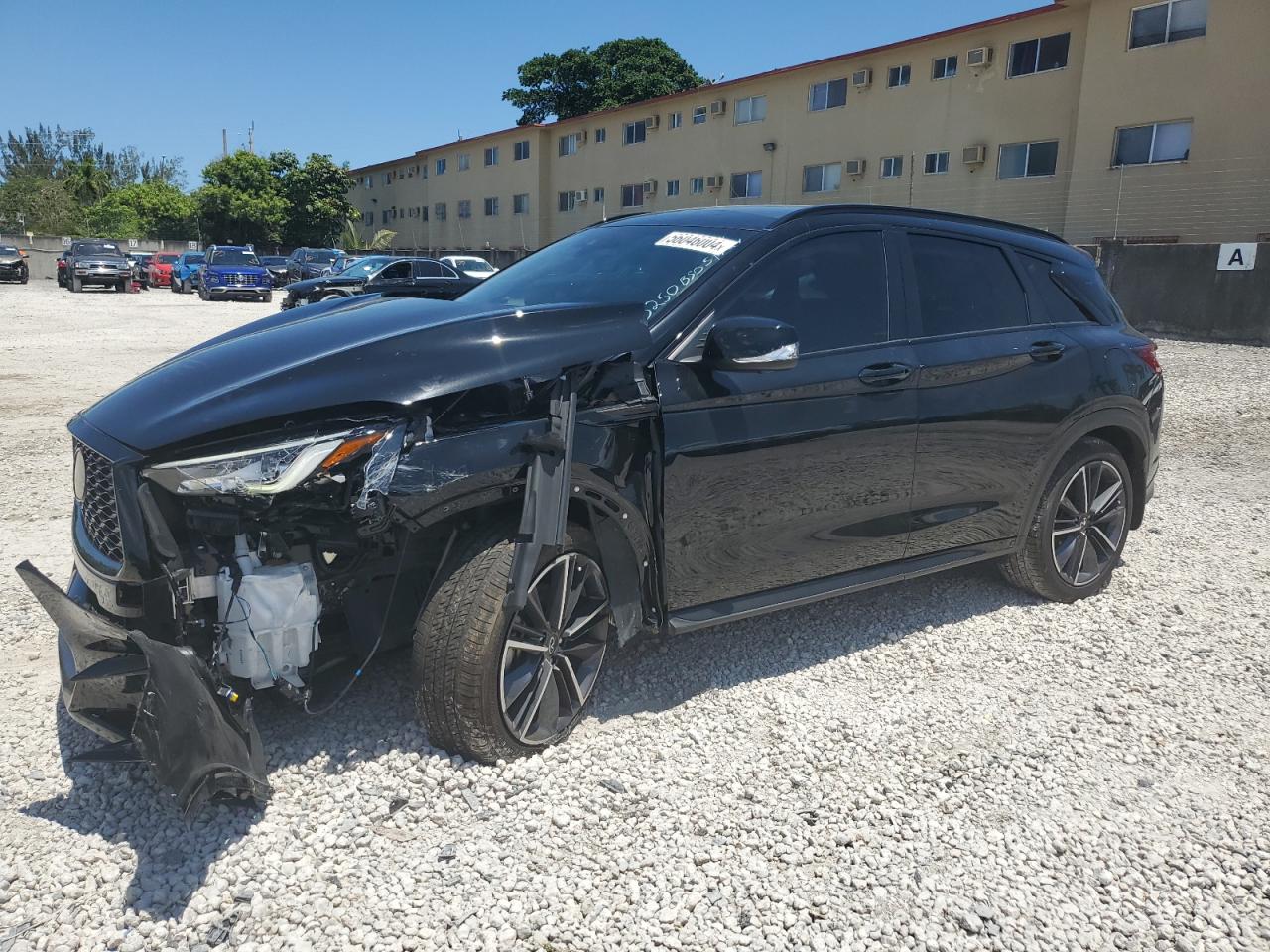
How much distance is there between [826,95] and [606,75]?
3225 centimetres

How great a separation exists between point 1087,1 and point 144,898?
90.7 feet

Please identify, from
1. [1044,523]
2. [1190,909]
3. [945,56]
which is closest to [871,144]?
[945,56]

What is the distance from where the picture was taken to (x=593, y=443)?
2959 millimetres

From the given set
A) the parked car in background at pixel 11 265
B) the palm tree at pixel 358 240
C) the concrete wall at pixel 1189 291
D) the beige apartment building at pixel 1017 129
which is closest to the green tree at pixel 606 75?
the palm tree at pixel 358 240

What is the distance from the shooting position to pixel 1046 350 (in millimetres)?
4270

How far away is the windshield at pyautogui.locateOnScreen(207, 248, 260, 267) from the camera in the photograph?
29766mm

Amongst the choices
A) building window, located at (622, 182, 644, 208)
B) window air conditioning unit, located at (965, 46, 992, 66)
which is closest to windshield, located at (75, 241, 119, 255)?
building window, located at (622, 182, 644, 208)

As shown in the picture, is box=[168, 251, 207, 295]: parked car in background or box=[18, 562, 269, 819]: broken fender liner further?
box=[168, 251, 207, 295]: parked car in background

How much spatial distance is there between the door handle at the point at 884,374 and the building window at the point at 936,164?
26315mm

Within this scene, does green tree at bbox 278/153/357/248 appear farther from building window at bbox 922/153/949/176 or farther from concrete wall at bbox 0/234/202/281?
building window at bbox 922/153/949/176

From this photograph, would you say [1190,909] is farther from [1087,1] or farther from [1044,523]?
[1087,1]

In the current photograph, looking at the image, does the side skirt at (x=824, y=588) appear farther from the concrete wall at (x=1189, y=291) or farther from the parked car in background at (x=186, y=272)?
the parked car in background at (x=186, y=272)

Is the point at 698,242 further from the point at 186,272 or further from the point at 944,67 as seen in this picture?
the point at 186,272

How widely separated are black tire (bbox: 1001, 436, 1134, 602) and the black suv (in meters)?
0.04
